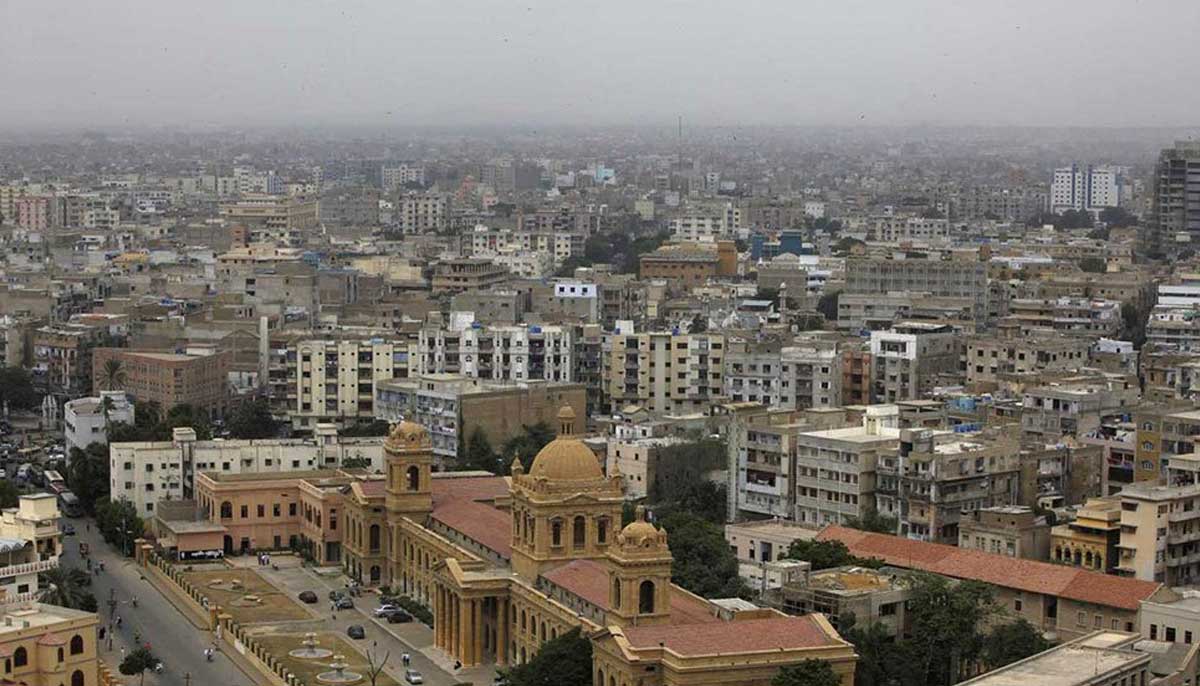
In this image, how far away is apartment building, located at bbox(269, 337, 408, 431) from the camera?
187ft

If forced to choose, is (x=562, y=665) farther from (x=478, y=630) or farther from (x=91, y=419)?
(x=91, y=419)

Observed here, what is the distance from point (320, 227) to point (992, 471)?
89077 millimetres

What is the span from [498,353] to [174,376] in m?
8.77

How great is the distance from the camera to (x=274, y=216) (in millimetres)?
120062

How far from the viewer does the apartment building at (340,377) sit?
187 ft

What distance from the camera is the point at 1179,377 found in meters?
52.0

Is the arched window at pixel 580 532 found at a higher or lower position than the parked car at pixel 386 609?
higher

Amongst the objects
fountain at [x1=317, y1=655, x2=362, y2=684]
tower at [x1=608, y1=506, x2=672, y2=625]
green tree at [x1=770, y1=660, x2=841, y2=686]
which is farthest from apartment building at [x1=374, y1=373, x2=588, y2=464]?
green tree at [x1=770, y1=660, x2=841, y2=686]

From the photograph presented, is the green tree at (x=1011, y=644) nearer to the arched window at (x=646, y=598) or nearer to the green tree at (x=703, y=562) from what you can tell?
the green tree at (x=703, y=562)

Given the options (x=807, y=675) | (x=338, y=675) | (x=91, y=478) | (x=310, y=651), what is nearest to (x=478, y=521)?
(x=310, y=651)

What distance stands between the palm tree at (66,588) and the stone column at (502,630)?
6.96 meters

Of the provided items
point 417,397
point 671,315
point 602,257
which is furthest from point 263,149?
point 417,397

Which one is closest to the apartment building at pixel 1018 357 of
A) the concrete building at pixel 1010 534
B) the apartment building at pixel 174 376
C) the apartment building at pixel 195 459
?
the apartment building at pixel 195 459

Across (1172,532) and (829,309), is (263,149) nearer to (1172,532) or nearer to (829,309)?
(829,309)
